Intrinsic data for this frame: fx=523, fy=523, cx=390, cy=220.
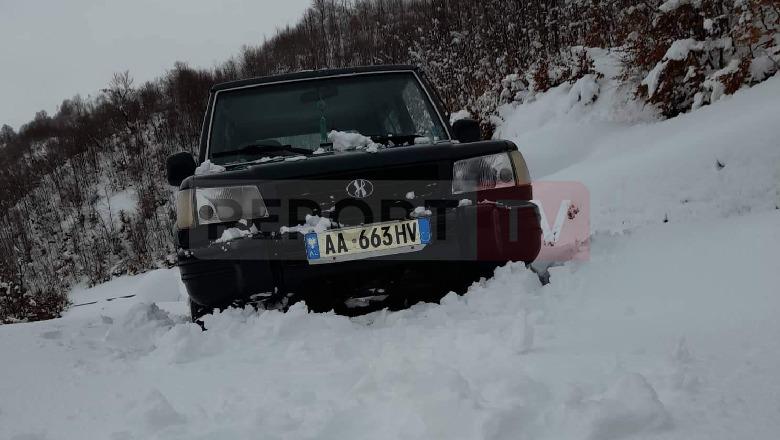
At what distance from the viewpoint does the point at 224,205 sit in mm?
2365

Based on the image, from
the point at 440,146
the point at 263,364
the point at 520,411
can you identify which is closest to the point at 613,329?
the point at 520,411

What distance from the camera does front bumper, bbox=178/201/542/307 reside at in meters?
2.27

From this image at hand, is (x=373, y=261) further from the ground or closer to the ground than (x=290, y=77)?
closer to the ground

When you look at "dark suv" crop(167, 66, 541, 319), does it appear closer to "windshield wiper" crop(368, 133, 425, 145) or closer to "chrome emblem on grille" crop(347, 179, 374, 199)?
"chrome emblem on grille" crop(347, 179, 374, 199)

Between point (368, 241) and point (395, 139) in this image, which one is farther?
point (395, 139)

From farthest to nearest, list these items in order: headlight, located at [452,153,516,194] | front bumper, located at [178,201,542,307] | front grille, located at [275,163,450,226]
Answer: headlight, located at [452,153,516,194]
front grille, located at [275,163,450,226]
front bumper, located at [178,201,542,307]

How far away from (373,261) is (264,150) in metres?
1.05

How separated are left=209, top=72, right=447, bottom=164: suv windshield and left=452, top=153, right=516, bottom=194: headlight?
0.64 meters

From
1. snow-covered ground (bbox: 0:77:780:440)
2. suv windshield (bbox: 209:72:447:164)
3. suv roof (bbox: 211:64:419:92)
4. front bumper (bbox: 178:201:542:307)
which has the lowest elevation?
snow-covered ground (bbox: 0:77:780:440)

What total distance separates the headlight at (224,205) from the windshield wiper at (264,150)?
0.58 meters

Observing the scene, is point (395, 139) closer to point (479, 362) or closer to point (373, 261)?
point (373, 261)

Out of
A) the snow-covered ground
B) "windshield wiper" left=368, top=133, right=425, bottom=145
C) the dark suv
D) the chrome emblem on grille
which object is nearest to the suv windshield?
"windshield wiper" left=368, top=133, right=425, bottom=145

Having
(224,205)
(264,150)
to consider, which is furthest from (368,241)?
(264,150)

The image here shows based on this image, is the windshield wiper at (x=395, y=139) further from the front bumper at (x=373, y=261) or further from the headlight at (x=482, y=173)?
the front bumper at (x=373, y=261)
